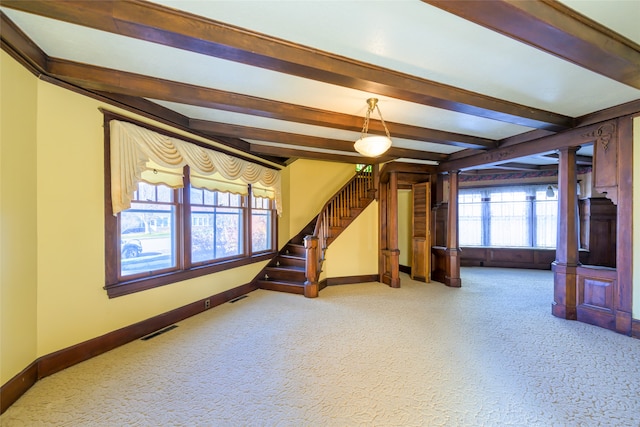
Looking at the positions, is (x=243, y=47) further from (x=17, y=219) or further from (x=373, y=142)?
(x=17, y=219)

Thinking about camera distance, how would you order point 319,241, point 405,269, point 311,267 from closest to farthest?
point 311,267 < point 319,241 < point 405,269

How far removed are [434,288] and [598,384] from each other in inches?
121

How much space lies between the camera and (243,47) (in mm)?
1835

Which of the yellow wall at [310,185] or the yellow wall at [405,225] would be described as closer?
the yellow wall at [310,185]

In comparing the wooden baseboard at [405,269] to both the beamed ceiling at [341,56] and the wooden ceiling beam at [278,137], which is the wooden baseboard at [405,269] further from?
the beamed ceiling at [341,56]

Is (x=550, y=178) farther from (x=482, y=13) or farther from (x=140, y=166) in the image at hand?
(x=140, y=166)

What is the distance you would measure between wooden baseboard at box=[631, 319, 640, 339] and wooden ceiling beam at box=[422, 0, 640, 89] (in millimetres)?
2780

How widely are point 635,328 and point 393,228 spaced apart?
3.41m

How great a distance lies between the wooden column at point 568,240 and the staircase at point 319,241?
311cm

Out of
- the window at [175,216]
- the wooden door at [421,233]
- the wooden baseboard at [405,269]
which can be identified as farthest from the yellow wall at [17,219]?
the wooden baseboard at [405,269]

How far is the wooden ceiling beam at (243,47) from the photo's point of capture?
1.53 m

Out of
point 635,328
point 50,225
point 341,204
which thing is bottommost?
point 635,328

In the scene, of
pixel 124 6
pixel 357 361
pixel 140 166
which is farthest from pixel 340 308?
pixel 124 6

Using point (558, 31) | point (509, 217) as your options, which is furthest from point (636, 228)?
point (509, 217)
